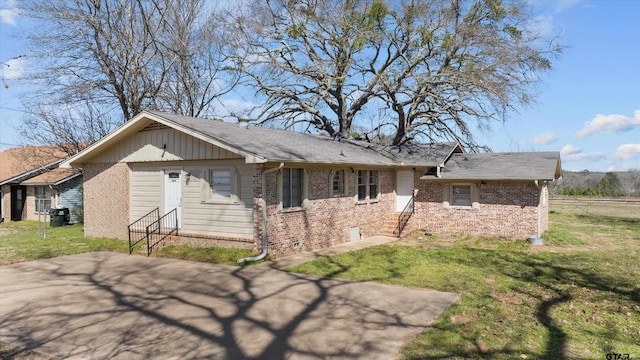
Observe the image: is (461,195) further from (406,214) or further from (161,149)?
(161,149)

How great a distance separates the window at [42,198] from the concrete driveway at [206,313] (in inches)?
541

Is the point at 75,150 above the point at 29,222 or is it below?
above

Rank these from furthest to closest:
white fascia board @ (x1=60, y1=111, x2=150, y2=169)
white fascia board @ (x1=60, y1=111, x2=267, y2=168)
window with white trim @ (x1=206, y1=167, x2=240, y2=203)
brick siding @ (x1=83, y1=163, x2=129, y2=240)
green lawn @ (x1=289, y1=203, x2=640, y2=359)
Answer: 1. brick siding @ (x1=83, y1=163, x2=129, y2=240)
2. white fascia board @ (x1=60, y1=111, x2=150, y2=169)
3. window with white trim @ (x1=206, y1=167, x2=240, y2=203)
4. white fascia board @ (x1=60, y1=111, x2=267, y2=168)
5. green lawn @ (x1=289, y1=203, x2=640, y2=359)

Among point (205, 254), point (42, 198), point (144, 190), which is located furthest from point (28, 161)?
point (205, 254)

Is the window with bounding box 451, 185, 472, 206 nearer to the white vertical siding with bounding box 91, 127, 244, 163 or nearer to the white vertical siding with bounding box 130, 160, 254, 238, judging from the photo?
the white vertical siding with bounding box 130, 160, 254, 238

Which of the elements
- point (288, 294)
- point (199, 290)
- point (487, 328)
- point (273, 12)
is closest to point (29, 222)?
point (273, 12)

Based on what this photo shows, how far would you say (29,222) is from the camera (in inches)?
877

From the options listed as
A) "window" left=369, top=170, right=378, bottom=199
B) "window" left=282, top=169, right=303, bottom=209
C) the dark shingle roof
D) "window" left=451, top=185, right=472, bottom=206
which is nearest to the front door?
the dark shingle roof

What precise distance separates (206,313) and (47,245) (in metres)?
9.87

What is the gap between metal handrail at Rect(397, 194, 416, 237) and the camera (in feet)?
56.8

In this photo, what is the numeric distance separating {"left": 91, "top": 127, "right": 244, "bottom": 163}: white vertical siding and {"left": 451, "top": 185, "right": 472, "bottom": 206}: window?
970 cm

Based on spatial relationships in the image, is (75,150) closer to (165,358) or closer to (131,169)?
(131,169)

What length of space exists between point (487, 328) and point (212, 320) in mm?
4137

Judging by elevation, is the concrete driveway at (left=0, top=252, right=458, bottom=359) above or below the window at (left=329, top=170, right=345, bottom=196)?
below
